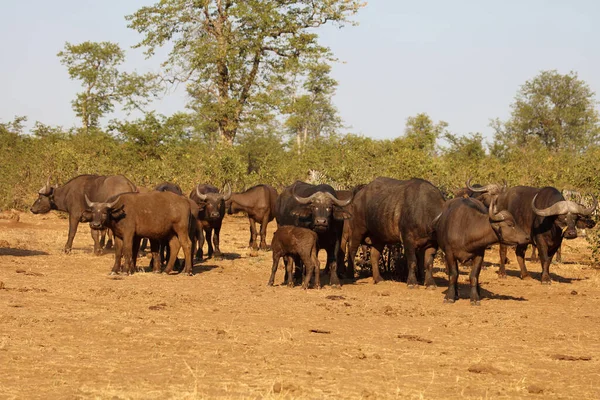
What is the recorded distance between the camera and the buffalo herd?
1312cm

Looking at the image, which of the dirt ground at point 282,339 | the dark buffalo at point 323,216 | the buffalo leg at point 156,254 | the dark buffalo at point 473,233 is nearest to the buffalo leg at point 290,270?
the dirt ground at point 282,339

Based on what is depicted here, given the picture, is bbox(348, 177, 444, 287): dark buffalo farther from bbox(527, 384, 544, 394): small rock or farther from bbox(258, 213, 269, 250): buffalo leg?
bbox(527, 384, 544, 394): small rock

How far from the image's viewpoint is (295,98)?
70812 millimetres

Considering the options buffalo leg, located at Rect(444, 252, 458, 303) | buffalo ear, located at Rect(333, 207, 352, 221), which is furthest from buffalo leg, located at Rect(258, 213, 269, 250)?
buffalo leg, located at Rect(444, 252, 458, 303)

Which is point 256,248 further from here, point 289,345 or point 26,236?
point 289,345

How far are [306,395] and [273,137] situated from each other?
6482 cm

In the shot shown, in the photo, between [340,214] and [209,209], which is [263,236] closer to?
[209,209]

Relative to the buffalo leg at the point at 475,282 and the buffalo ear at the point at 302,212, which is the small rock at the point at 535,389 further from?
the buffalo ear at the point at 302,212

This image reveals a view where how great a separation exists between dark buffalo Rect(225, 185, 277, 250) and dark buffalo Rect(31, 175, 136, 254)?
142 inches

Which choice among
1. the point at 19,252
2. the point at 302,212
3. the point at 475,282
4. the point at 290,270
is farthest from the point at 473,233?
the point at 19,252

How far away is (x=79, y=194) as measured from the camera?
20.1m

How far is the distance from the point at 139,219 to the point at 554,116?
163 ft

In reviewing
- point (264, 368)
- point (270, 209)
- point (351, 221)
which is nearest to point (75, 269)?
point (351, 221)

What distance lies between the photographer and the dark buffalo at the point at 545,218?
1608 centimetres
